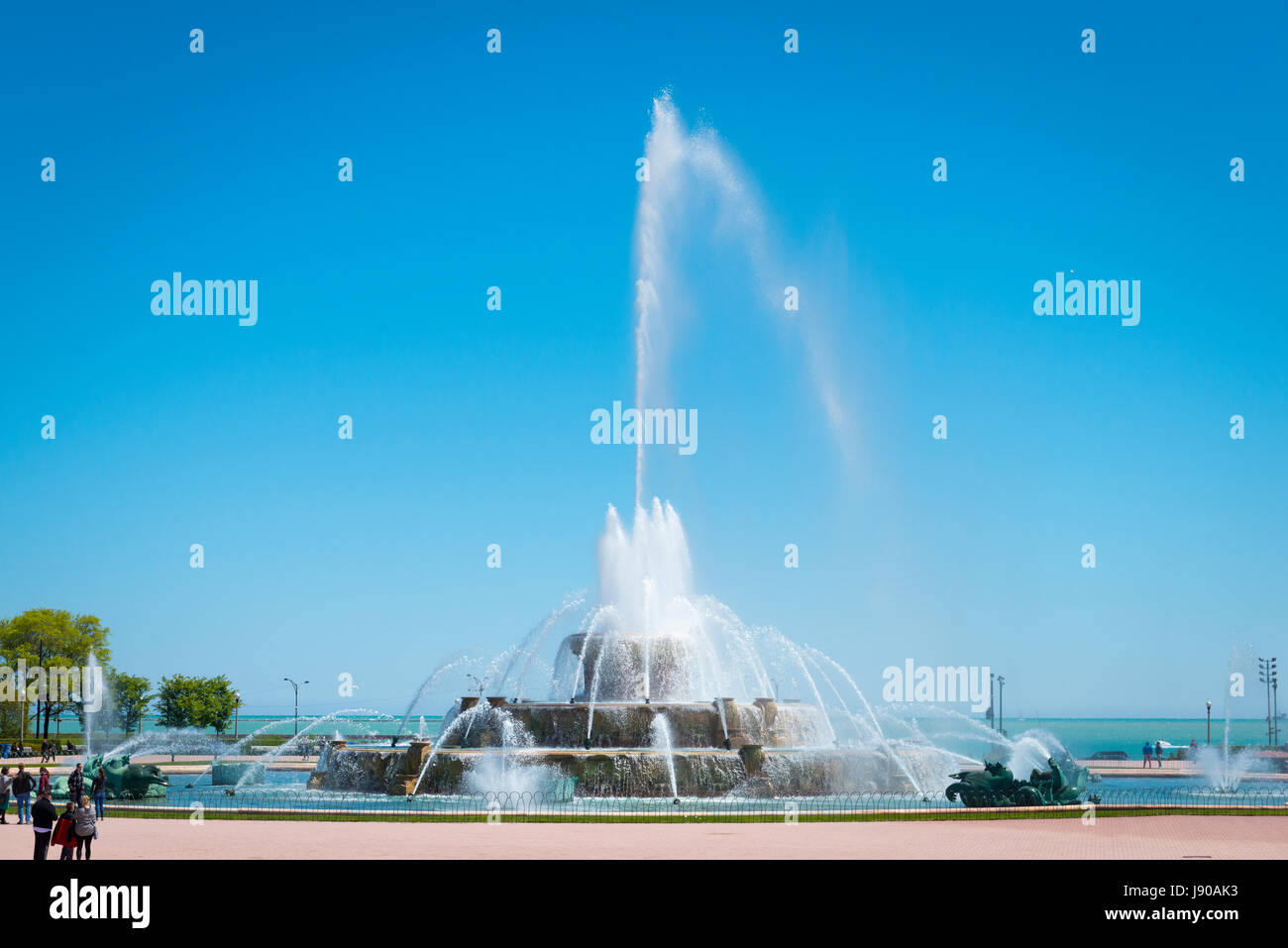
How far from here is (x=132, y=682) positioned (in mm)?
96750

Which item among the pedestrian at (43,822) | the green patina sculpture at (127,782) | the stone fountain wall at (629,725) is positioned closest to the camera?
the pedestrian at (43,822)

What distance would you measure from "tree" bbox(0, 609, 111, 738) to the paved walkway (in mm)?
58198

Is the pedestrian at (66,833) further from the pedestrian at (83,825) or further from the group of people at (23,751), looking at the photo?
the group of people at (23,751)

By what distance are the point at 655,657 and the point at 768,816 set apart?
521 inches

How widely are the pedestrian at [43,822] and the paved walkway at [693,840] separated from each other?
1.51m

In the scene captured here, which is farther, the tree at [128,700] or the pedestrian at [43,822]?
the tree at [128,700]

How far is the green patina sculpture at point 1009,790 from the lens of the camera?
29.6 m

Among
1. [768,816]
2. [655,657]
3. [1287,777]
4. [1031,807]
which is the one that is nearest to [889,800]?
[1031,807]

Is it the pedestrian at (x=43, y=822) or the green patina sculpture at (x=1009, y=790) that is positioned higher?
the pedestrian at (x=43, y=822)

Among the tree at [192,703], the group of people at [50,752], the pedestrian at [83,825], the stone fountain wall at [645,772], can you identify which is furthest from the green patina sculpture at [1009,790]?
the tree at [192,703]

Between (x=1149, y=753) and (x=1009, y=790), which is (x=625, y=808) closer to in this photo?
(x=1009, y=790)
